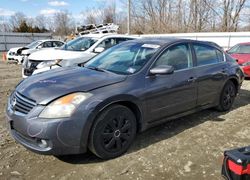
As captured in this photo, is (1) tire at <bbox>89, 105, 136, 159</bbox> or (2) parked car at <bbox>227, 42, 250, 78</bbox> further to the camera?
(2) parked car at <bbox>227, 42, 250, 78</bbox>

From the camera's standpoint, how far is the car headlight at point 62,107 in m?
3.22

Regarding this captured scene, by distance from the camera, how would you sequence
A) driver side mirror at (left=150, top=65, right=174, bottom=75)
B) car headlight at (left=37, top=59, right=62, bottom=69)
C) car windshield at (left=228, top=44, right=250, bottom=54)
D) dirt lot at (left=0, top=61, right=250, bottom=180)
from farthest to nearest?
car windshield at (left=228, top=44, right=250, bottom=54) < car headlight at (left=37, top=59, right=62, bottom=69) < driver side mirror at (left=150, top=65, right=174, bottom=75) < dirt lot at (left=0, top=61, right=250, bottom=180)

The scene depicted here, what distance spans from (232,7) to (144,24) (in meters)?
10.8

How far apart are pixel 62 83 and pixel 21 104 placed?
0.57 metres

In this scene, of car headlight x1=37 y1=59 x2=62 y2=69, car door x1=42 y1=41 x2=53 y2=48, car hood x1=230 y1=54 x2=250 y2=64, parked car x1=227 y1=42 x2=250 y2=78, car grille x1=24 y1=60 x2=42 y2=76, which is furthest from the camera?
car door x1=42 y1=41 x2=53 y2=48

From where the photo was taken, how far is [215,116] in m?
5.50

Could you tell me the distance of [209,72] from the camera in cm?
505

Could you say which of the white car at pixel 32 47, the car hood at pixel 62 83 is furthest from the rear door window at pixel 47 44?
the car hood at pixel 62 83

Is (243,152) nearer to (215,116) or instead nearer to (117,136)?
(117,136)

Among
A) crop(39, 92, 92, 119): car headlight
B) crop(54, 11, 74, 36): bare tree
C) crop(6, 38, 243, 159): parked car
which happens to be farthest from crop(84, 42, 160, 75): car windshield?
crop(54, 11, 74, 36): bare tree

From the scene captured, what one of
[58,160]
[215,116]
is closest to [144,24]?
[215,116]

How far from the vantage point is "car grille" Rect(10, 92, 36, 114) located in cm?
336

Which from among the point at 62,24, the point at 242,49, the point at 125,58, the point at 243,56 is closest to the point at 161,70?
the point at 125,58

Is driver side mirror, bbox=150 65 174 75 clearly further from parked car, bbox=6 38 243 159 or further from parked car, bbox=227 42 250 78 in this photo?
parked car, bbox=227 42 250 78
